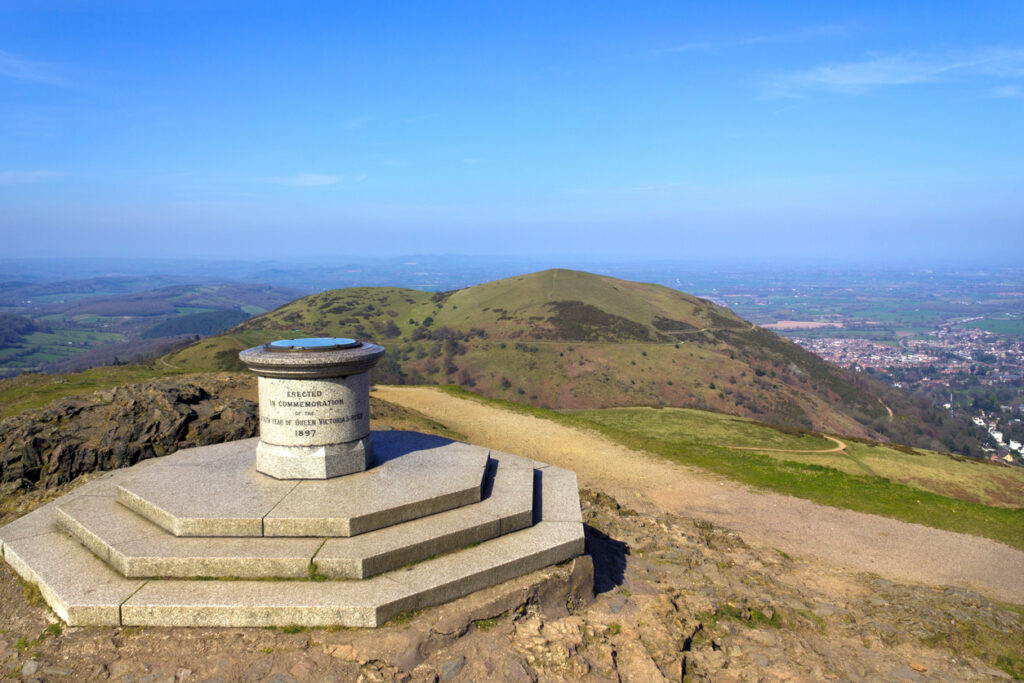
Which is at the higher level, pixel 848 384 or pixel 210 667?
pixel 210 667

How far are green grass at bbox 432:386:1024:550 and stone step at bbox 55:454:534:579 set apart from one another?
10.9m

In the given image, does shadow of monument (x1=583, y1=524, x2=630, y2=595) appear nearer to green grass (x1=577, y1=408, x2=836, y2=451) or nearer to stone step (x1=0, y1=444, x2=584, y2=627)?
stone step (x1=0, y1=444, x2=584, y2=627)

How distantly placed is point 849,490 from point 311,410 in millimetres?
14789

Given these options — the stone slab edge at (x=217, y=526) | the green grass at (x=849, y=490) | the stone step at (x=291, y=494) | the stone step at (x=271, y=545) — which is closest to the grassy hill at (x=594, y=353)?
the green grass at (x=849, y=490)

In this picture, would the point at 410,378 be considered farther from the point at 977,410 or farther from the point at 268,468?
the point at 977,410

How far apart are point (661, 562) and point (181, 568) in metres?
7.23

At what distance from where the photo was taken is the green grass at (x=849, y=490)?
46.5 ft

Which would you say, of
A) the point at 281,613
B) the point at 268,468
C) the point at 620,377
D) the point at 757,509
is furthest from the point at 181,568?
the point at 620,377

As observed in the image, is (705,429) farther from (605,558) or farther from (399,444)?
(399,444)

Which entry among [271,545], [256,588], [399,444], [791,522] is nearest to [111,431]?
[399,444]

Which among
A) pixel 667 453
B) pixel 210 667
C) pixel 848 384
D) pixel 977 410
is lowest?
pixel 977 410

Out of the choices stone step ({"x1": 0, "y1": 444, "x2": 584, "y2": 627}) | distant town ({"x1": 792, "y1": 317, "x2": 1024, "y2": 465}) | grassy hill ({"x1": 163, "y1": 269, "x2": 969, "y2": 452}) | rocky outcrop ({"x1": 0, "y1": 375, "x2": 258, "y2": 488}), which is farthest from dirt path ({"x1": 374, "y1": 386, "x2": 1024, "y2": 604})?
distant town ({"x1": 792, "y1": 317, "x2": 1024, "y2": 465})

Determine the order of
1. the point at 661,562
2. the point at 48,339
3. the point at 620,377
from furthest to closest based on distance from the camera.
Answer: the point at 48,339, the point at 620,377, the point at 661,562

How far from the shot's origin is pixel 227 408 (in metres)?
14.0
